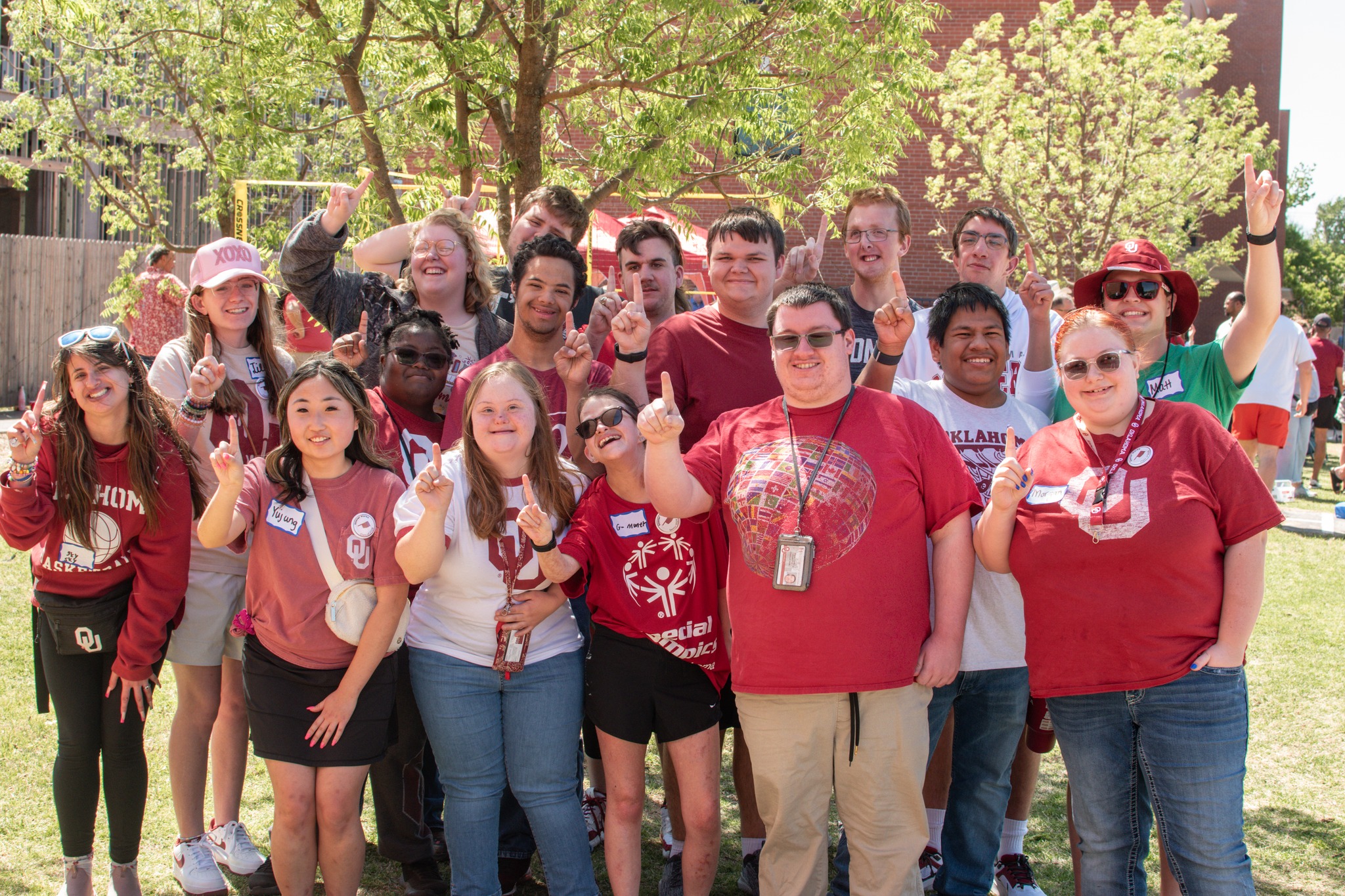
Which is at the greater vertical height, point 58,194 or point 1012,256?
point 58,194

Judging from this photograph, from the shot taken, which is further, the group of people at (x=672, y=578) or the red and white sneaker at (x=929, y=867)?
the red and white sneaker at (x=929, y=867)

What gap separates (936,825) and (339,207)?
138 inches

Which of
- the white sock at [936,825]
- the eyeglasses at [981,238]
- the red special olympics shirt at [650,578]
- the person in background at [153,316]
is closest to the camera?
the red special olympics shirt at [650,578]

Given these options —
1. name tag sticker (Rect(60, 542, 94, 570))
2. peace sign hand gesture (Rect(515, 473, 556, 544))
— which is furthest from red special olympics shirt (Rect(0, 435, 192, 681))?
peace sign hand gesture (Rect(515, 473, 556, 544))

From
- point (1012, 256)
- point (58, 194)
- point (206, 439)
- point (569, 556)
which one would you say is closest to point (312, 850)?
point (569, 556)

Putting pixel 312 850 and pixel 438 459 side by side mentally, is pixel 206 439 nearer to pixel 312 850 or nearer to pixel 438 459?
pixel 438 459

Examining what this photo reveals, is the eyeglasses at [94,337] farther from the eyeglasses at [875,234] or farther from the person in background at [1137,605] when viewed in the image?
the person in background at [1137,605]

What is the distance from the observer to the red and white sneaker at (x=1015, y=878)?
12.3 ft

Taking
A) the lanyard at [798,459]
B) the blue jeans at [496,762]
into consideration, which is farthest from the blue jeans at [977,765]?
the blue jeans at [496,762]

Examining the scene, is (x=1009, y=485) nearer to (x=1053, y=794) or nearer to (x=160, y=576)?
(x=1053, y=794)

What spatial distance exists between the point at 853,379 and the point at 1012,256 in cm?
120

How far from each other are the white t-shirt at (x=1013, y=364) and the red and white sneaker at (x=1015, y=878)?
1790mm

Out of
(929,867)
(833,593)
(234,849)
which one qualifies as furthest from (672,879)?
(234,849)

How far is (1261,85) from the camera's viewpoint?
82.7 feet
